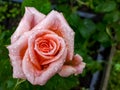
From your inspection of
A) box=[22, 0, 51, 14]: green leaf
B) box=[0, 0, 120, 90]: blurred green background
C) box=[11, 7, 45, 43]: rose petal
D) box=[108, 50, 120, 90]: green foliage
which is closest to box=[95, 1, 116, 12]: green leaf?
box=[0, 0, 120, 90]: blurred green background

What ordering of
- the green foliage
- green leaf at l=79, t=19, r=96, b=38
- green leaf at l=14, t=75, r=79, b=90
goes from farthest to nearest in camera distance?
the green foliage < green leaf at l=79, t=19, r=96, b=38 < green leaf at l=14, t=75, r=79, b=90

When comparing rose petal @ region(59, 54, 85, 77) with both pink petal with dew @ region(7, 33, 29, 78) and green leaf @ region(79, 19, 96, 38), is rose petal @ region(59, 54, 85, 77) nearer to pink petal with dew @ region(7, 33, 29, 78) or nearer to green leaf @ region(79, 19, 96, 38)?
pink petal with dew @ region(7, 33, 29, 78)

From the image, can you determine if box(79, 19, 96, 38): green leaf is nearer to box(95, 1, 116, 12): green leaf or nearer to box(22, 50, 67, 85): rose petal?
box(95, 1, 116, 12): green leaf

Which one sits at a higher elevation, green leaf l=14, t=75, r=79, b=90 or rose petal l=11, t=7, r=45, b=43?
rose petal l=11, t=7, r=45, b=43

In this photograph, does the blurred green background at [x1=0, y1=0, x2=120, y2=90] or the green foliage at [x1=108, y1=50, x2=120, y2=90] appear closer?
the blurred green background at [x1=0, y1=0, x2=120, y2=90]

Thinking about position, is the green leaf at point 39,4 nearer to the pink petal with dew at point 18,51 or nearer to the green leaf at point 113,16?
the pink petal with dew at point 18,51

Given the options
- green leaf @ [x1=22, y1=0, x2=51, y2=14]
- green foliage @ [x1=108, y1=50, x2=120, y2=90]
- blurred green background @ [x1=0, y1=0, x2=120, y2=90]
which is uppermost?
green leaf @ [x1=22, y1=0, x2=51, y2=14]

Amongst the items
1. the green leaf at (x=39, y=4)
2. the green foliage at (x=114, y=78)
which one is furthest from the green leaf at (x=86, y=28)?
the green leaf at (x=39, y=4)

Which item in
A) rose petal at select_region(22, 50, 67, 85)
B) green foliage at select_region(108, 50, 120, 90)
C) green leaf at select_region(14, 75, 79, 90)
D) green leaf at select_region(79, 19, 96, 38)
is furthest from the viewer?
green foliage at select_region(108, 50, 120, 90)

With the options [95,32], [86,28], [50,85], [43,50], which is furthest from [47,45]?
[95,32]
